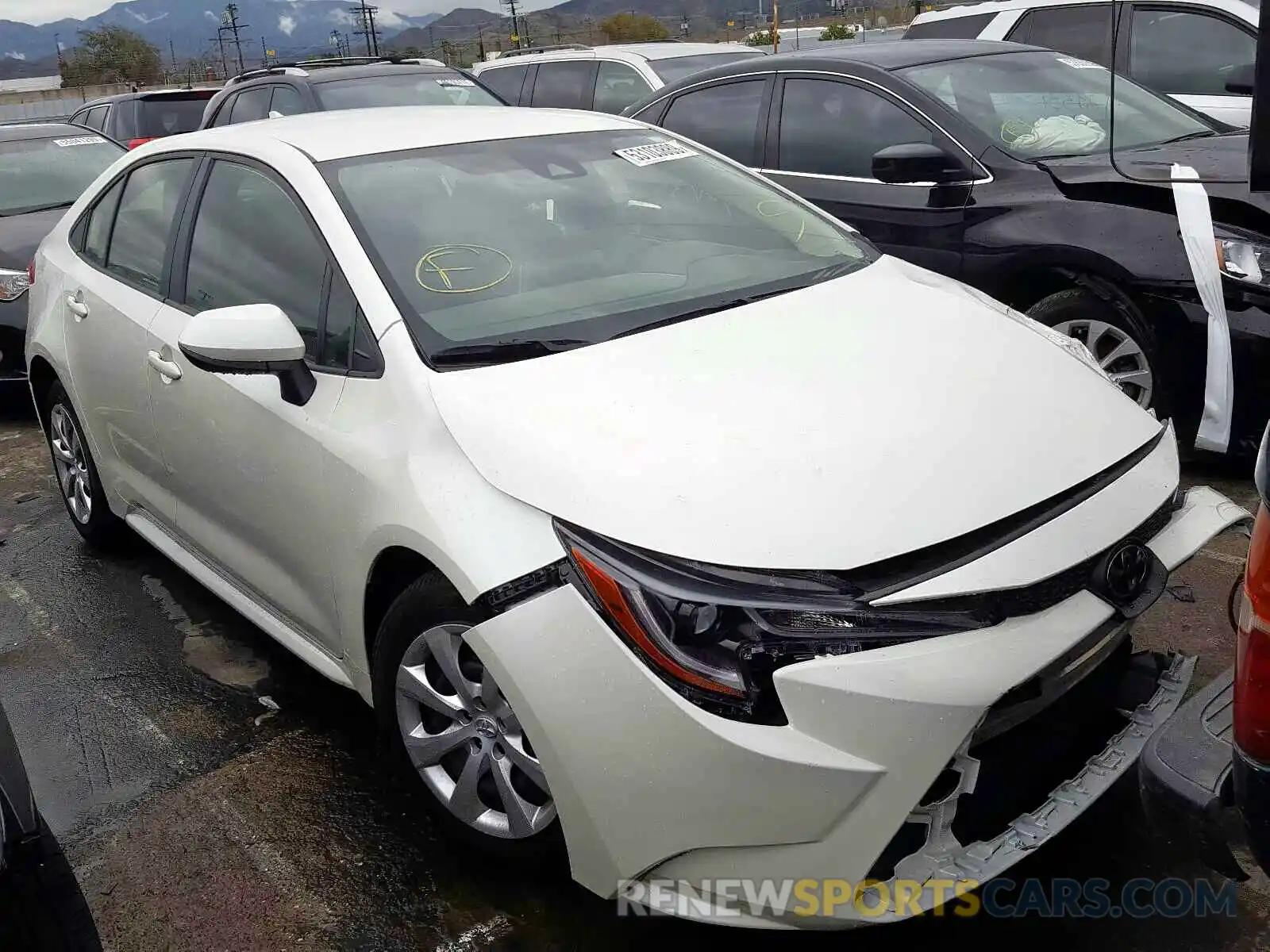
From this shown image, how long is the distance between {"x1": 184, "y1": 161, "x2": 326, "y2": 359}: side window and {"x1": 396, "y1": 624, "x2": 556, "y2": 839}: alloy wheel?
0.89 meters

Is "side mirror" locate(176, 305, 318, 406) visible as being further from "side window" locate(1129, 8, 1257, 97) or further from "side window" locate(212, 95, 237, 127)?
"side window" locate(212, 95, 237, 127)

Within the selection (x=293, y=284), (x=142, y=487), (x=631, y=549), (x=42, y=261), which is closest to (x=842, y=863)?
(x=631, y=549)

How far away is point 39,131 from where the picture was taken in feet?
28.8

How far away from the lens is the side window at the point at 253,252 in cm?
302

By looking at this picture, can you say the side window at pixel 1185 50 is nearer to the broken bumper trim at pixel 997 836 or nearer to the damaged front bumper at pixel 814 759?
the broken bumper trim at pixel 997 836

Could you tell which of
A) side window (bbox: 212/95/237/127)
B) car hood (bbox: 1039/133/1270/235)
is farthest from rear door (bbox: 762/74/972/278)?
side window (bbox: 212/95/237/127)

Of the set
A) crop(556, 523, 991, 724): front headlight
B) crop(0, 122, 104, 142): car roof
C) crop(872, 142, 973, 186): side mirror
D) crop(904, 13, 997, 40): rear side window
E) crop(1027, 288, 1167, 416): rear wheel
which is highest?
crop(904, 13, 997, 40): rear side window

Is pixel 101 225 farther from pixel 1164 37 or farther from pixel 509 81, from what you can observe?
pixel 509 81

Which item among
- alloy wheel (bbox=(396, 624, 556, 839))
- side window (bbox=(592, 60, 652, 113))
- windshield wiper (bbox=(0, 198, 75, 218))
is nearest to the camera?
alloy wheel (bbox=(396, 624, 556, 839))

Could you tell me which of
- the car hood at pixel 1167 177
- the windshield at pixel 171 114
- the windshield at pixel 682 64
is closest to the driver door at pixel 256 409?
the car hood at pixel 1167 177

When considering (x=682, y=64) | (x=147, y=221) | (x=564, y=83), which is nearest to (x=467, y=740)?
(x=147, y=221)

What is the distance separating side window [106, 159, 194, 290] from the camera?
3.76 metres

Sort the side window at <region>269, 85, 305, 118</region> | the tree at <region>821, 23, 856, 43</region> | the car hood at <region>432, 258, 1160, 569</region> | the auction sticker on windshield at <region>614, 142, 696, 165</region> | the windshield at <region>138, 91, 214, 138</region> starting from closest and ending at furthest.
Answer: the car hood at <region>432, 258, 1160, 569</region>, the auction sticker on windshield at <region>614, 142, 696, 165</region>, the side window at <region>269, 85, 305, 118</region>, the windshield at <region>138, 91, 214, 138</region>, the tree at <region>821, 23, 856, 43</region>

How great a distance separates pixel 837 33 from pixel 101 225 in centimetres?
4065
